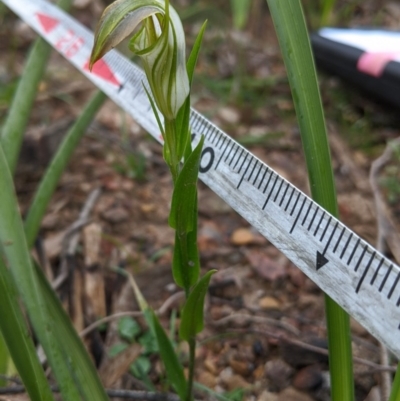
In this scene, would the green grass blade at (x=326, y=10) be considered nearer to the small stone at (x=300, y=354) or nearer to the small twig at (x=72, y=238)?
the small twig at (x=72, y=238)

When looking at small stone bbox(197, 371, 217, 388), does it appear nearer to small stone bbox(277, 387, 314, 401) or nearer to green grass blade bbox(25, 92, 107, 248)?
→ small stone bbox(277, 387, 314, 401)

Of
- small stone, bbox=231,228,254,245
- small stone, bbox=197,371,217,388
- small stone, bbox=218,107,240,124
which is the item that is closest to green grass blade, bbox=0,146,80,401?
small stone, bbox=197,371,217,388

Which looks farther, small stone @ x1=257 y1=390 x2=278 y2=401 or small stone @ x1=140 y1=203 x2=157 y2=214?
small stone @ x1=140 y1=203 x2=157 y2=214

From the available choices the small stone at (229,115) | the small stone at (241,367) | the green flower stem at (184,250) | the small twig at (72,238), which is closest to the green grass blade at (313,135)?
the green flower stem at (184,250)

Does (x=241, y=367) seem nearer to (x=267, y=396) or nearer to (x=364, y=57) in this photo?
(x=267, y=396)

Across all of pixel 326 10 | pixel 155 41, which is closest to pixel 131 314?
pixel 155 41
